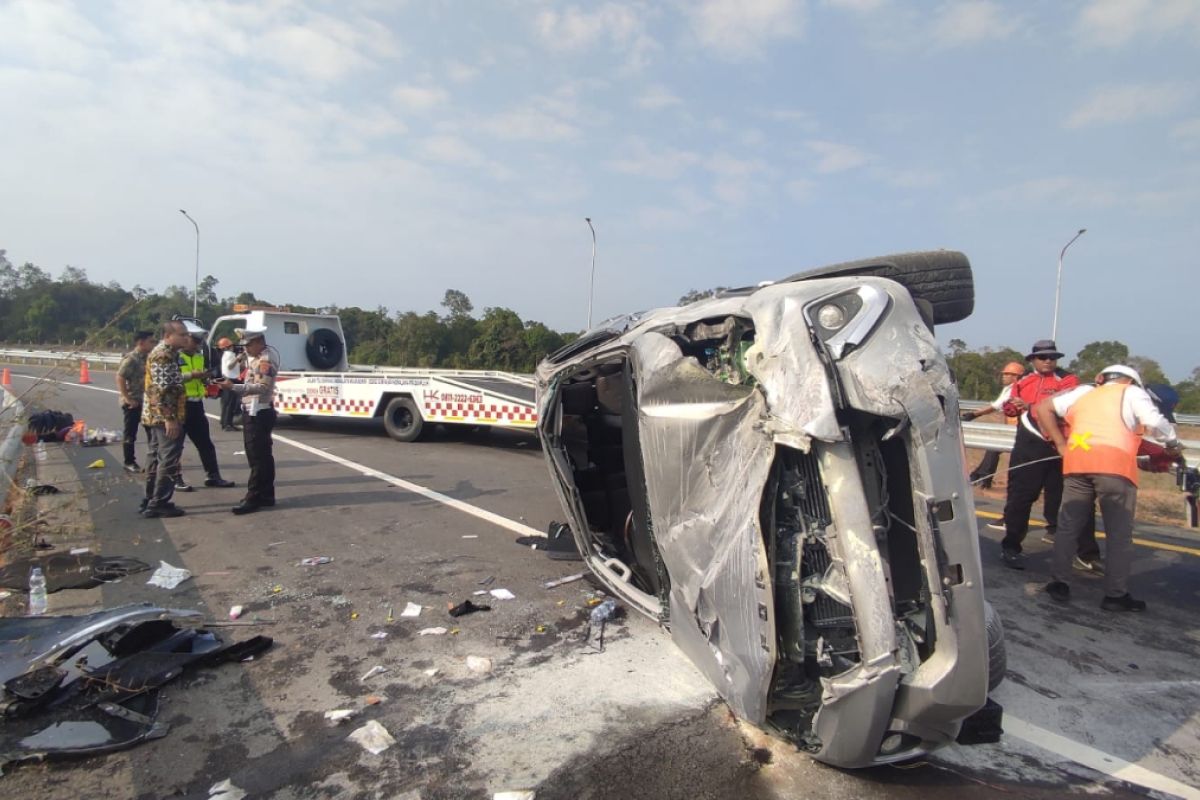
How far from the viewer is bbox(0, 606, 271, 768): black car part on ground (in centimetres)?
252

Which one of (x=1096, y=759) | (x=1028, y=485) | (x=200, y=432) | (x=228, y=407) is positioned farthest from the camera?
(x=228, y=407)

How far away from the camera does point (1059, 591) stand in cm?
434

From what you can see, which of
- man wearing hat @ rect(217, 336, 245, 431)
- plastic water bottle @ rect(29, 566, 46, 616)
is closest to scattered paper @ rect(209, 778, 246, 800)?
plastic water bottle @ rect(29, 566, 46, 616)

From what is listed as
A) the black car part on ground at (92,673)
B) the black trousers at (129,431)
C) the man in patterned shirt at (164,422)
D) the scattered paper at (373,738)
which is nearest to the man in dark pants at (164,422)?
the man in patterned shirt at (164,422)

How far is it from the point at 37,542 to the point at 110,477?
2609mm

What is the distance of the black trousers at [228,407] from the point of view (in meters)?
11.0

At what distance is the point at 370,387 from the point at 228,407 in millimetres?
2798

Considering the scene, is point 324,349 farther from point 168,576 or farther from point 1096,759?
point 1096,759

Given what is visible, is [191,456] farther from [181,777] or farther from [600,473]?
[181,777]

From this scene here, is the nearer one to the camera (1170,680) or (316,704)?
(316,704)

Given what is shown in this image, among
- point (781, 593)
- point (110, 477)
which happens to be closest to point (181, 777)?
point (781, 593)

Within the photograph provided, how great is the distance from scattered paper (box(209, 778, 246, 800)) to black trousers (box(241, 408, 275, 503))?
13.7 ft

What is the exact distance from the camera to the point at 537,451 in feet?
32.2

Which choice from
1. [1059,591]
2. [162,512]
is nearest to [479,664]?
[1059,591]
